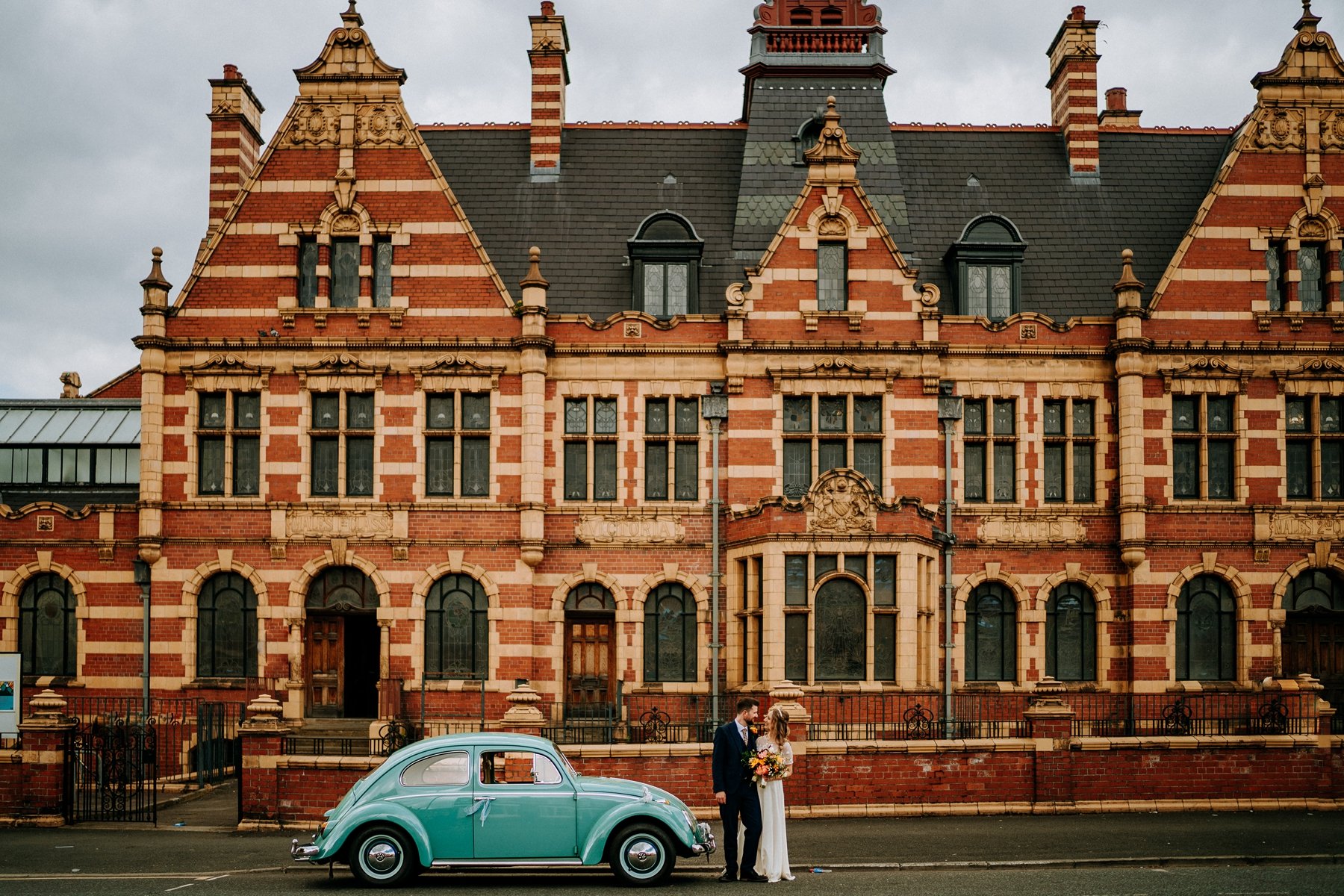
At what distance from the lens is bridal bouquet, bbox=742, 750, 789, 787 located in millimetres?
16656

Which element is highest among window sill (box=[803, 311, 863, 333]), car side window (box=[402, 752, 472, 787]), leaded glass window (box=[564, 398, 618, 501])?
window sill (box=[803, 311, 863, 333])

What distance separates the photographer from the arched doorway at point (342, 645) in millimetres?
30953

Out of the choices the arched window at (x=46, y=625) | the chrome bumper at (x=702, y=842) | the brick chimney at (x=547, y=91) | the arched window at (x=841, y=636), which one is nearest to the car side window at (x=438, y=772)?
the chrome bumper at (x=702, y=842)

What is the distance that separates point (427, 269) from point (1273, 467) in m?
19.5

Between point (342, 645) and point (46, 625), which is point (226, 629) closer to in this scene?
point (342, 645)

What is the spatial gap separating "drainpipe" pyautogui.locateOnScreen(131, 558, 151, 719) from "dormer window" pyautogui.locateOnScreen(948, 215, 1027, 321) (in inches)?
759

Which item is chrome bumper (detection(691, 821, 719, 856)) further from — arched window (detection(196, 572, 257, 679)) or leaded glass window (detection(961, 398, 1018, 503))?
Result: arched window (detection(196, 572, 257, 679))

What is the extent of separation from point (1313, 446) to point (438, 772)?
76.2 feet

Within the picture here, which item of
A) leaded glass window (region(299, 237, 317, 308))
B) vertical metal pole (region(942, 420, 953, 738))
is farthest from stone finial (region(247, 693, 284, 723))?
vertical metal pole (region(942, 420, 953, 738))

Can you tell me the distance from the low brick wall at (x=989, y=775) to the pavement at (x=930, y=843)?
375 millimetres

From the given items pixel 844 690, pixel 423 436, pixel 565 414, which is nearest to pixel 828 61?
pixel 565 414

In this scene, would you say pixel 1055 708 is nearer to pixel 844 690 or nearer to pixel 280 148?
pixel 844 690

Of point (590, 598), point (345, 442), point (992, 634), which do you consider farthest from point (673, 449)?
point (992, 634)

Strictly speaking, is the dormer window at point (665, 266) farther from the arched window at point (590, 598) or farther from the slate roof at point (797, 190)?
the arched window at point (590, 598)
